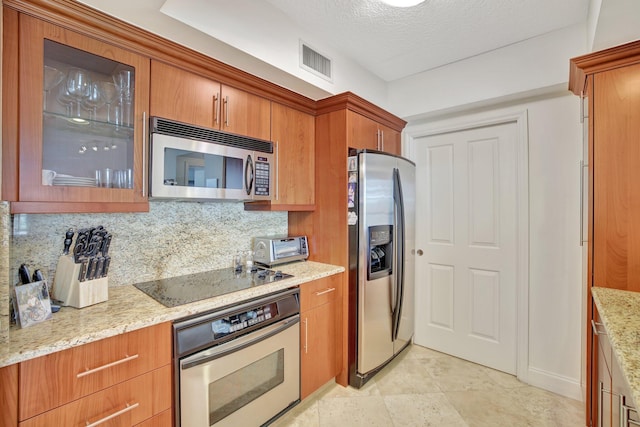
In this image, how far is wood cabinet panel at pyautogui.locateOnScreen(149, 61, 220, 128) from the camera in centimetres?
153

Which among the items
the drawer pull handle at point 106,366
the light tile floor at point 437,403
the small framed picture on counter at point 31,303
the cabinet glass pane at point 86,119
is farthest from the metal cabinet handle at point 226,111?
the light tile floor at point 437,403

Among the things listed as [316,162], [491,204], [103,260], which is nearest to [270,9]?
[316,162]

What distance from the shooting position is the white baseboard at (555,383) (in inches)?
83.9

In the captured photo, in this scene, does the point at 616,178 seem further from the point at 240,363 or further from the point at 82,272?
the point at 82,272

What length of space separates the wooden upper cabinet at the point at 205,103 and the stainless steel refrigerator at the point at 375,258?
29.3 inches

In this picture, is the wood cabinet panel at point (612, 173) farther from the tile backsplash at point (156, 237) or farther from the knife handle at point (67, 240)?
the knife handle at point (67, 240)

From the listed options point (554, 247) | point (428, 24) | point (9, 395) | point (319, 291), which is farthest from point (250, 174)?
point (554, 247)

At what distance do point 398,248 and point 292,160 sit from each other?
113cm

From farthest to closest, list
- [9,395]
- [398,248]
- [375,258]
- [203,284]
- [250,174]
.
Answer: [398,248] → [375,258] → [250,174] → [203,284] → [9,395]

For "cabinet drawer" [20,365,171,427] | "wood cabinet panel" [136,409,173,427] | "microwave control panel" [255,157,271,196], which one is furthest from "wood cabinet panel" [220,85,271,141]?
"wood cabinet panel" [136,409,173,427]

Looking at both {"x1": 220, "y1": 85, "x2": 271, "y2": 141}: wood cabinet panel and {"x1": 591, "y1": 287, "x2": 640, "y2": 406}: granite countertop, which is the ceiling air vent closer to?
{"x1": 220, "y1": 85, "x2": 271, "y2": 141}: wood cabinet panel

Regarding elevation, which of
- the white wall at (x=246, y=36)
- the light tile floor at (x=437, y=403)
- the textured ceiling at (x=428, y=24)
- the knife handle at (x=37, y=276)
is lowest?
the light tile floor at (x=437, y=403)

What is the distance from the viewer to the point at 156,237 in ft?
5.94

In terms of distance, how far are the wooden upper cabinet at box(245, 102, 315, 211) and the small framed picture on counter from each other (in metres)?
1.24
